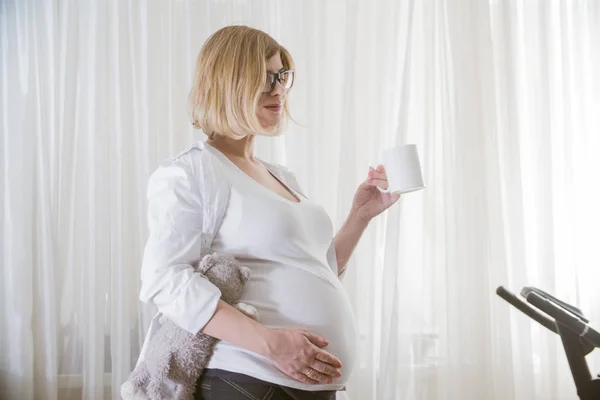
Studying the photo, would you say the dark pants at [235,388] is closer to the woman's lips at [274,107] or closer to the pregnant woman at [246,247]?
the pregnant woman at [246,247]

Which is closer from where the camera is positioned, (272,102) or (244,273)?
(244,273)

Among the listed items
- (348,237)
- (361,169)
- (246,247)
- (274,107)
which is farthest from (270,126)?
(361,169)

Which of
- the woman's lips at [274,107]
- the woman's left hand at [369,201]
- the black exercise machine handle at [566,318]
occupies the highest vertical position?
the woman's lips at [274,107]

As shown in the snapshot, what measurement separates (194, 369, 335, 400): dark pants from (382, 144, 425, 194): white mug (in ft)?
1.55

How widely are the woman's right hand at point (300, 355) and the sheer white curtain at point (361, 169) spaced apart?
1.29 m

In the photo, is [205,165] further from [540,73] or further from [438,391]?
[540,73]

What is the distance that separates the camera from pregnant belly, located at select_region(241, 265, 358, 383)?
3.49 ft

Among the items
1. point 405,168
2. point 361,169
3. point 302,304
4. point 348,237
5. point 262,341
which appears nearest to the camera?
point 262,341

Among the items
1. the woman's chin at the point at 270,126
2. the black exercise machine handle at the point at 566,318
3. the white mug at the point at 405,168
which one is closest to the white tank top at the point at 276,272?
the woman's chin at the point at 270,126

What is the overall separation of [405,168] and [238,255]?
411 mm

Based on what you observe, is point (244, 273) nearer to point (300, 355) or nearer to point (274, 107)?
point (300, 355)

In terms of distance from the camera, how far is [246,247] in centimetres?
106

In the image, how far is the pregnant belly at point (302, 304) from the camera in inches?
41.8

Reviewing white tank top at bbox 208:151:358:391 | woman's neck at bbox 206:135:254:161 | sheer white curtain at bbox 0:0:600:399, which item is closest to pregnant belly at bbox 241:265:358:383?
white tank top at bbox 208:151:358:391
